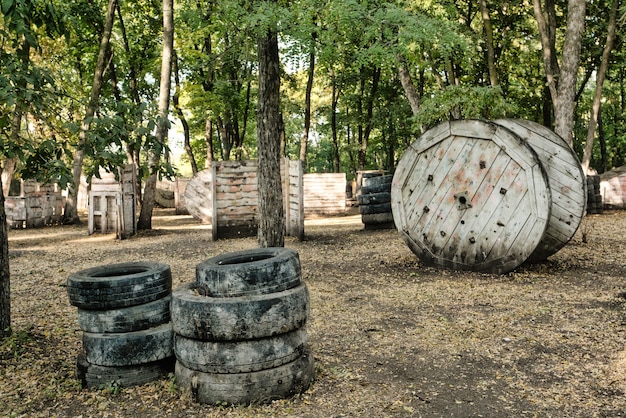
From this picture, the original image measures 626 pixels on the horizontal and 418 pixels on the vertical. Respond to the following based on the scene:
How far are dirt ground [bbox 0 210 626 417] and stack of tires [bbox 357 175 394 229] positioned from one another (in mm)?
4431

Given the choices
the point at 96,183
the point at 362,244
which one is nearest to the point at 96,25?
the point at 96,183

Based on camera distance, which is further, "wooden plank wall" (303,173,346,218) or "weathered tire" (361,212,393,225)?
"wooden plank wall" (303,173,346,218)

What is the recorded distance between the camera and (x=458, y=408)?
10.7 feet

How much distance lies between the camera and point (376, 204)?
1298cm

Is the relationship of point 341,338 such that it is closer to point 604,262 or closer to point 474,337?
point 474,337

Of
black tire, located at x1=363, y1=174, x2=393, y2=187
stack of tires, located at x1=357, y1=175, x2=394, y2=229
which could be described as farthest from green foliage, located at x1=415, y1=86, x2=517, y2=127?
stack of tires, located at x1=357, y1=175, x2=394, y2=229

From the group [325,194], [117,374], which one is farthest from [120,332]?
[325,194]

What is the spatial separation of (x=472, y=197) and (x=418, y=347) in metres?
3.37

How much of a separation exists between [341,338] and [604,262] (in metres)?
5.28

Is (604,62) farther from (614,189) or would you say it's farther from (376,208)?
(376,208)

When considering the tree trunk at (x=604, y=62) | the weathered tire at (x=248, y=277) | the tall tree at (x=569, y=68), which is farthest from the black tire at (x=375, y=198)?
the weathered tire at (x=248, y=277)

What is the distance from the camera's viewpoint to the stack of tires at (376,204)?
42.0ft

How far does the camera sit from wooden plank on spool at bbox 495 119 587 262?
711 cm

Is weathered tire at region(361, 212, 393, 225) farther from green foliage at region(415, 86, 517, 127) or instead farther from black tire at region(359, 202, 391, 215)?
green foliage at region(415, 86, 517, 127)
